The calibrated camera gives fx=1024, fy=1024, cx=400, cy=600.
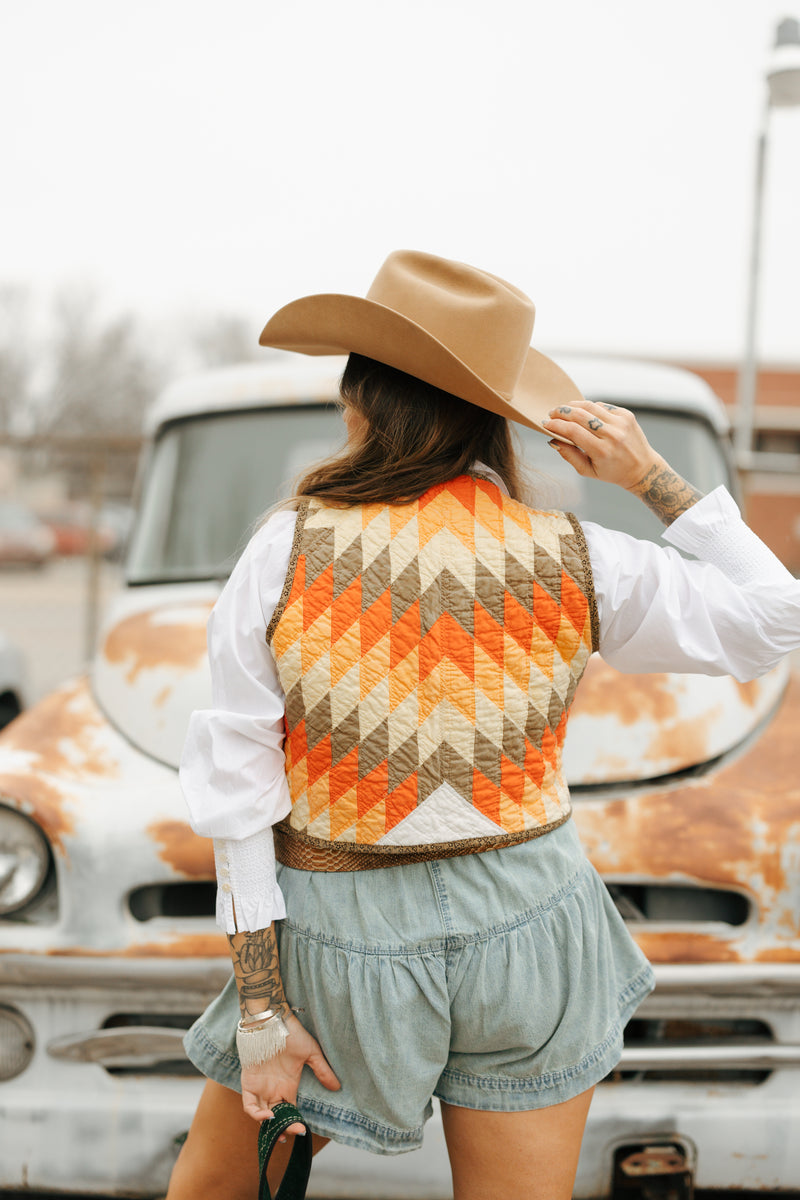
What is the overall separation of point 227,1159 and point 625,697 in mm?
1326

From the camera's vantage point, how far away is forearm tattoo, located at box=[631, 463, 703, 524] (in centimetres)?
146

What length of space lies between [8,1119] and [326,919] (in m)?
1.23

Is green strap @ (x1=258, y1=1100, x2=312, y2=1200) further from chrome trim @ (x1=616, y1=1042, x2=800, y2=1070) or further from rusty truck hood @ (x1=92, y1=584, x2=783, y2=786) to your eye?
rusty truck hood @ (x1=92, y1=584, x2=783, y2=786)

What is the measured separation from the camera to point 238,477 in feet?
11.1

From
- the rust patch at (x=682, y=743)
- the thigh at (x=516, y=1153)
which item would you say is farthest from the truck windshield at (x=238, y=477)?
the thigh at (x=516, y=1153)

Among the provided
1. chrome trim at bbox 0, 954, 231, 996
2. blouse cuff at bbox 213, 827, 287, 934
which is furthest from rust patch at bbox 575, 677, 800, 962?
blouse cuff at bbox 213, 827, 287, 934

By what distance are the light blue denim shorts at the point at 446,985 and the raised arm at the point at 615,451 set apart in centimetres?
50

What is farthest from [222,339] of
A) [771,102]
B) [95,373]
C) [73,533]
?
[771,102]

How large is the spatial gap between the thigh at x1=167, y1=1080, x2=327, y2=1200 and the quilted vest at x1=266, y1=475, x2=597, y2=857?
456mm

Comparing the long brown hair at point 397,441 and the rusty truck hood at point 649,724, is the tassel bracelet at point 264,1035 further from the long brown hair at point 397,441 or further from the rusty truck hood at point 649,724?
the rusty truck hood at point 649,724

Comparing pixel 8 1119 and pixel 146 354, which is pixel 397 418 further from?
pixel 146 354

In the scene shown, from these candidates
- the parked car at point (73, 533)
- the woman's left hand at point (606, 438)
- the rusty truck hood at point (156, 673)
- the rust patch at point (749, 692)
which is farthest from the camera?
the parked car at point (73, 533)

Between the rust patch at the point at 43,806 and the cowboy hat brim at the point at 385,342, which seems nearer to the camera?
the cowboy hat brim at the point at 385,342

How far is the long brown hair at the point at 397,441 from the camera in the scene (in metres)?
1.36
